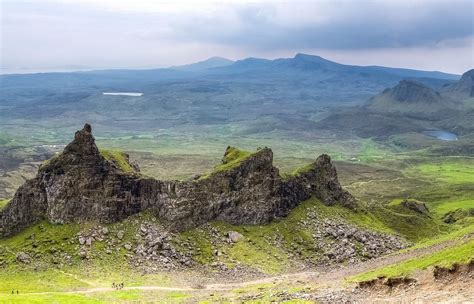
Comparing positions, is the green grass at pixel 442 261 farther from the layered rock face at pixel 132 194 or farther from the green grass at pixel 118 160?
the green grass at pixel 118 160

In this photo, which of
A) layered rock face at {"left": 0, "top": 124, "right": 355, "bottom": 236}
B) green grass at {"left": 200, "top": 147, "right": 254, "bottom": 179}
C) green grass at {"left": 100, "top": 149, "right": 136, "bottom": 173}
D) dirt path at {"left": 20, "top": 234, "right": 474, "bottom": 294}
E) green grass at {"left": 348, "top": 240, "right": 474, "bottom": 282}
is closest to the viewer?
green grass at {"left": 348, "top": 240, "right": 474, "bottom": 282}

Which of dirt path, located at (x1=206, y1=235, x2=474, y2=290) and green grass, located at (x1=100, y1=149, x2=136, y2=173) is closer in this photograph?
dirt path, located at (x1=206, y1=235, x2=474, y2=290)

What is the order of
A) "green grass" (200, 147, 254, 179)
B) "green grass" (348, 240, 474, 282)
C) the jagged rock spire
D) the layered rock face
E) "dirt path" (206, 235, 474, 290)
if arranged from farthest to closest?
1. "green grass" (200, 147, 254, 179)
2. the jagged rock spire
3. the layered rock face
4. "dirt path" (206, 235, 474, 290)
5. "green grass" (348, 240, 474, 282)

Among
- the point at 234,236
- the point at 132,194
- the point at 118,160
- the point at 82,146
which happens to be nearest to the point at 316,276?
the point at 234,236

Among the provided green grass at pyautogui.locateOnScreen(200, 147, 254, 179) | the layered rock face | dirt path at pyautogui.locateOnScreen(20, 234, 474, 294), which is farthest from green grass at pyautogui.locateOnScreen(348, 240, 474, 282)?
green grass at pyautogui.locateOnScreen(200, 147, 254, 179)

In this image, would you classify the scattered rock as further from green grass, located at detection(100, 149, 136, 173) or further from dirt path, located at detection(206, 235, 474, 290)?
green grass, located at detection(100, 149, 136, 173)

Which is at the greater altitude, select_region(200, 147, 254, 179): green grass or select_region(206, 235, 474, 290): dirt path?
select_region(200, 147, 254, 179): green grass

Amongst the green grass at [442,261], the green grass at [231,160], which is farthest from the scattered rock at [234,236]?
the green grass at [442,261]

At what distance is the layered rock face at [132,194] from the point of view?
11388cm

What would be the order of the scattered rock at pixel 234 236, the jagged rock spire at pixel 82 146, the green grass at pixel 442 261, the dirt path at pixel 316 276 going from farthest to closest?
the scattered rock at pixel 234 236 → the jagged rock spire at pixel 82 146 → the dirt path at pixel 316 276 → the green grass at pixel 442 261

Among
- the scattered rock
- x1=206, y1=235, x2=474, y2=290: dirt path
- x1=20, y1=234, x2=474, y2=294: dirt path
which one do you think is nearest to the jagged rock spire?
the scattered rock

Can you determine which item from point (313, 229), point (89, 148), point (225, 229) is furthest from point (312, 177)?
point (89, 148)

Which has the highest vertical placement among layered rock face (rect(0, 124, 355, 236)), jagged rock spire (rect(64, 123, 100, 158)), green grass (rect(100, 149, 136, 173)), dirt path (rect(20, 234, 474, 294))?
jagged rock spire (rect(64, 123, 100, 158))

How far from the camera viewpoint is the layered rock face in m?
114
